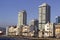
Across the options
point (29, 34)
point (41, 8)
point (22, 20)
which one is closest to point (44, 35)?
point (29, 34)

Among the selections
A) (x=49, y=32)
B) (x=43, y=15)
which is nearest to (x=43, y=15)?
(x=43, y=15)

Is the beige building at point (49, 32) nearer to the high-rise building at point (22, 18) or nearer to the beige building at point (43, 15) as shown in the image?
the beige building at point (43, 15)

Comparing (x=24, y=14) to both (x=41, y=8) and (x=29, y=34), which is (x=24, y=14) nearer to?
(x=41, y=8)

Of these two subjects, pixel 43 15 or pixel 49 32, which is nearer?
pixel 49 32

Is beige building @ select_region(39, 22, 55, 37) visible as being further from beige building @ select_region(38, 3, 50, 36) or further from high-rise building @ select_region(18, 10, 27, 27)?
high-rise building @ select_region(18, 10, 27, 27)

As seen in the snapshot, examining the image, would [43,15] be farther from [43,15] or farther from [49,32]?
[49,32]

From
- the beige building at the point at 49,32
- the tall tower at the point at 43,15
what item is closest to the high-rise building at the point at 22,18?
the tall tower at the point at 43,15

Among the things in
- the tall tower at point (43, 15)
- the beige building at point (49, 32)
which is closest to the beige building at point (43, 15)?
the tall tower at point (43, 15)

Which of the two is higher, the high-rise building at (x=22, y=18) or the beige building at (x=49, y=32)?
the high-rise building at (x=22, y=18)

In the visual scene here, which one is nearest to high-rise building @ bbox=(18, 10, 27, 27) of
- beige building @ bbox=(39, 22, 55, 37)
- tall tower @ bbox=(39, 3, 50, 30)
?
tall tower @ bbox=(39, 3, 50, 30)

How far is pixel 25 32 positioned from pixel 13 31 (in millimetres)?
11649

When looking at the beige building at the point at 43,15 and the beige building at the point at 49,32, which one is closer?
the beige building at the point at 49,32

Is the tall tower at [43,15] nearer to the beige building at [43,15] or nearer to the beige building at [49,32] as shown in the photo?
the beige building at [43,15]

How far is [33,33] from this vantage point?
12744cm
